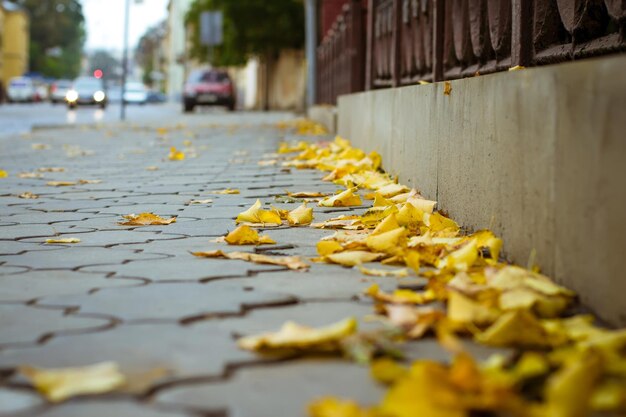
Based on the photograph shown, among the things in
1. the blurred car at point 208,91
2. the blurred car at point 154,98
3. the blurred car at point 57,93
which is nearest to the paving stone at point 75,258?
the blurred car at point 208,91

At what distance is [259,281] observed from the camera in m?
2.93

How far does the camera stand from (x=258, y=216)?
169 inches

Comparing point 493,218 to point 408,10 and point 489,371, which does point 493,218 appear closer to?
point 489,371

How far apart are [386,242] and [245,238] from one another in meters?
0.62

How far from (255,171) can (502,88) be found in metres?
4.40

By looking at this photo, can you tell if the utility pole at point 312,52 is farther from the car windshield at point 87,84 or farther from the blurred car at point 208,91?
the car windshield at point 87,84

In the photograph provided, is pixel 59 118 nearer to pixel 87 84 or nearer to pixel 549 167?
pixel 87 84

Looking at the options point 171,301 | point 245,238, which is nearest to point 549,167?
point 171,301

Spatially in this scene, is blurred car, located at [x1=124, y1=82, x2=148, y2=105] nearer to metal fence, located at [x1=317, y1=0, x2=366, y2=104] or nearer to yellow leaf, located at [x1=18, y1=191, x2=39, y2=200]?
metal fence, located at [x1=317, y1=0, x2=366, y2=104]

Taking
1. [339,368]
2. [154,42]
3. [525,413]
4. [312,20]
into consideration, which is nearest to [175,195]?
[339,368]

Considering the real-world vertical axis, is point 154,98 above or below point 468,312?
above

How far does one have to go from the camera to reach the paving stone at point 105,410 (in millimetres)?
1692

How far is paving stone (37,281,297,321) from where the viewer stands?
2.50 m

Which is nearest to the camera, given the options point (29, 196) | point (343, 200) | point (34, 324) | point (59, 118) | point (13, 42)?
point (34, 324)
